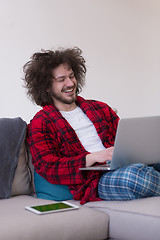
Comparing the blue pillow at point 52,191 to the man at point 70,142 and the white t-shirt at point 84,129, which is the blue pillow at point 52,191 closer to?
the man at point 70,142

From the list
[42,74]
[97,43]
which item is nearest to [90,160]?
[42,74]

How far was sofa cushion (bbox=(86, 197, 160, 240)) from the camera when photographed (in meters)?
1.69

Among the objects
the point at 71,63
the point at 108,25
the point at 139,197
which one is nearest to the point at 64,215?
the point at 139,197

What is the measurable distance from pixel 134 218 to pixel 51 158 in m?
0.60

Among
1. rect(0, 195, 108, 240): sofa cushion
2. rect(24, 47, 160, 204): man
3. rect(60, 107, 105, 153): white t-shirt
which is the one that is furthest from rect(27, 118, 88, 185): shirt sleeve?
rect(0, 195, 108, 240): sofa cushion

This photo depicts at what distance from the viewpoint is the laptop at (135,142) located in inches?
73.5

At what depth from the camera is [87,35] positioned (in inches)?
178

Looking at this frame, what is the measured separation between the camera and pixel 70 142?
7.43 ft

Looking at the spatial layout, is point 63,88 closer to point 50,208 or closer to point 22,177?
point 22,177

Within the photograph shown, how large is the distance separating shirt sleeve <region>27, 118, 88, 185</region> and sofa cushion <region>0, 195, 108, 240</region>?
0.76ft

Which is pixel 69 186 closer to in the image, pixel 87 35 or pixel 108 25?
pixel 87 35

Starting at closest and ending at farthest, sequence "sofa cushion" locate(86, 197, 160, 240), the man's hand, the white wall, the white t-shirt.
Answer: "sofa cushion" locate(86, 197, 160, 240), the man's hand, the white t-shirt, the white wall

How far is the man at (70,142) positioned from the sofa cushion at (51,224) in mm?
200

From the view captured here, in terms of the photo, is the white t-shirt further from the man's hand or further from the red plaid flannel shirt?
the man's hand
